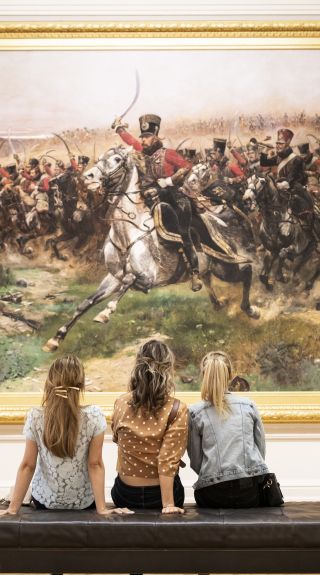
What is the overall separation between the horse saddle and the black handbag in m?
4.06

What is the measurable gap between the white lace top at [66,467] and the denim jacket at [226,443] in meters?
0.85

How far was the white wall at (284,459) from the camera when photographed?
9.92m

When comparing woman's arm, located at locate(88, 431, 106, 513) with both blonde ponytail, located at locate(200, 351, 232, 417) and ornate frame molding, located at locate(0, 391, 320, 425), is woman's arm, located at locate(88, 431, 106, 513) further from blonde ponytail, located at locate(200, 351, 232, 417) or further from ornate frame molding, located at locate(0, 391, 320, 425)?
ornate frame molding, located at locate(0, 391, 320, 425)

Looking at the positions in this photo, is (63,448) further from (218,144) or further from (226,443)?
(218,144)

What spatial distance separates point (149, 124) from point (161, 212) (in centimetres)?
115

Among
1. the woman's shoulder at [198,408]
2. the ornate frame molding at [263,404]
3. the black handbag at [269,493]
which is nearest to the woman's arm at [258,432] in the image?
the black handbag at [269,493]

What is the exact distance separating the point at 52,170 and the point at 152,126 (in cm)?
142

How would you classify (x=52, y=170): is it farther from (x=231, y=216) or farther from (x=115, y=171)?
(x=231, y=216)

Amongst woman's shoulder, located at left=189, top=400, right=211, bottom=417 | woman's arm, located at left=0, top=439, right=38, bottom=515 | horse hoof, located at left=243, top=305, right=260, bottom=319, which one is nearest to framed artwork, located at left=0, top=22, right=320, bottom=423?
horse hoof, located at left=243, top=305, right=260, bottom=319

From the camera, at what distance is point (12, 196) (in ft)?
34.1

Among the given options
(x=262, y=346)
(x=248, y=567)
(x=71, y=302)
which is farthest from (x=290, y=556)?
(x=71, y=302)

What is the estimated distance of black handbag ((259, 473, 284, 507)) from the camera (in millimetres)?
6727

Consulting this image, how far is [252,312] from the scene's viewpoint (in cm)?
1025
